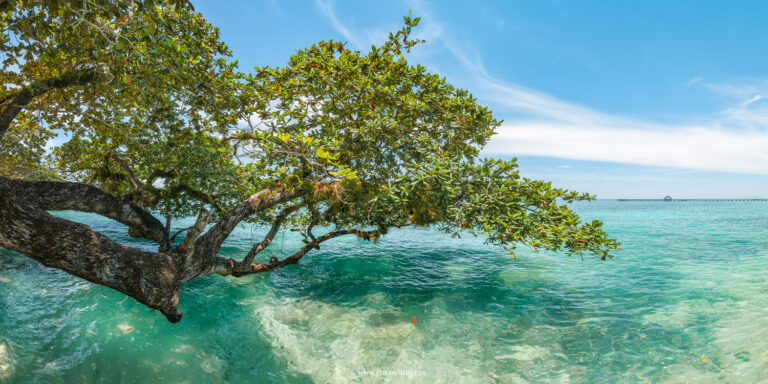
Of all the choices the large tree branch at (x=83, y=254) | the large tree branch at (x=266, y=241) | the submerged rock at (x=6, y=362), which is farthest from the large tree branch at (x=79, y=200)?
the submerged rock at (x=6, y=362)

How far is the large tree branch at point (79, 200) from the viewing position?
20.3 feet

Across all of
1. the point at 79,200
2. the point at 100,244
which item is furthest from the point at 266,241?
the point at 100,244

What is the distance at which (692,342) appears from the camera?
713 cm

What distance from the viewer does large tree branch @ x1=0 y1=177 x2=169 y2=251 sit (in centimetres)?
619

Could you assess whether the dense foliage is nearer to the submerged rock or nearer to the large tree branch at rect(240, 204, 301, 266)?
the large tree branch at rect(240, 204, 301, 266)

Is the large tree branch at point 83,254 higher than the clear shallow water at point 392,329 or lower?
higher

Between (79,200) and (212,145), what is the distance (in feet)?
11.1

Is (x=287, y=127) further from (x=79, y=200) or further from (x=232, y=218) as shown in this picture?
(x=79, y=200)

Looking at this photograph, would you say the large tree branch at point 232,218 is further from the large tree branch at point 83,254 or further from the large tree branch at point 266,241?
the large tree branch at point 266,241

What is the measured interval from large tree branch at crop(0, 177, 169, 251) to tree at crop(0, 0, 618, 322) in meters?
0.03

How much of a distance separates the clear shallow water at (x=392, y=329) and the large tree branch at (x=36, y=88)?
4639 mm


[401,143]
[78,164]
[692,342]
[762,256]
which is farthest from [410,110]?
[762,256]

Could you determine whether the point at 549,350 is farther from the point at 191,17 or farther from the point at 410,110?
the point at 191,17

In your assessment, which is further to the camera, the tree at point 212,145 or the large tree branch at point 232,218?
the large tree branch at point 232,218
